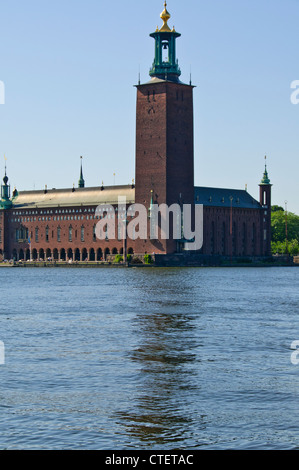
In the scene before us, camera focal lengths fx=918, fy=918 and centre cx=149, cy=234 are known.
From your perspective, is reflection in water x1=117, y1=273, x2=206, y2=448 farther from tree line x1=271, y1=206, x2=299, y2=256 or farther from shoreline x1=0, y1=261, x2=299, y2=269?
tree line x1=271, y1=206, x2=299, y2=256

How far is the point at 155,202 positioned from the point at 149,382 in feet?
321

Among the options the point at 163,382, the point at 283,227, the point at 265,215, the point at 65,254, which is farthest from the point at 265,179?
the point at 163,382

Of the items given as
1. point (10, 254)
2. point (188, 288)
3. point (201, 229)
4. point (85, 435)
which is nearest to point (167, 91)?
point (201, 229)

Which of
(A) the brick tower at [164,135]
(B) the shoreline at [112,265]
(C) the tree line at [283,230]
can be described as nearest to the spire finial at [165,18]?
(A) the brick tower at [164,135]

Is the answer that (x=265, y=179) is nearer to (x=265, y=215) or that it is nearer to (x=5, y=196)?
(x=265, y=215)

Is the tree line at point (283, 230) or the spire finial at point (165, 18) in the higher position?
the spire finial at point (165, 18)

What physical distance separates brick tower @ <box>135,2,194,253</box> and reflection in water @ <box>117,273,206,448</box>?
81.5 meters

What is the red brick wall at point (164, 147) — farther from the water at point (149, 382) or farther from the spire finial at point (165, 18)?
the water at point (149, 382)

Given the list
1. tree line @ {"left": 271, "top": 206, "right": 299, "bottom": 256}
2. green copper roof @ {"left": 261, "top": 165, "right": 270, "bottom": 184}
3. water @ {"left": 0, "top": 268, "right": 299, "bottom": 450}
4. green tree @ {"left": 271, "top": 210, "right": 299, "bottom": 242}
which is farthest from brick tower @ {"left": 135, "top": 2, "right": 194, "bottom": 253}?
water @ {"left": 0, "top": 268, "right": 299, "bottom": 450}

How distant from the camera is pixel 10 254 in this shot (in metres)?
143

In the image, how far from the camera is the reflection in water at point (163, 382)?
1544cm

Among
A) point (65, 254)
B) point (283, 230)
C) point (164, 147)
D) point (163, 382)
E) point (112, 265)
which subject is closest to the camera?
point (163, 382)

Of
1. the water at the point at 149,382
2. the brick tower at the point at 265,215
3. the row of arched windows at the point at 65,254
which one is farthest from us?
the brick tower at the point at 265,215

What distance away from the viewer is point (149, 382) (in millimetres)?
19453
